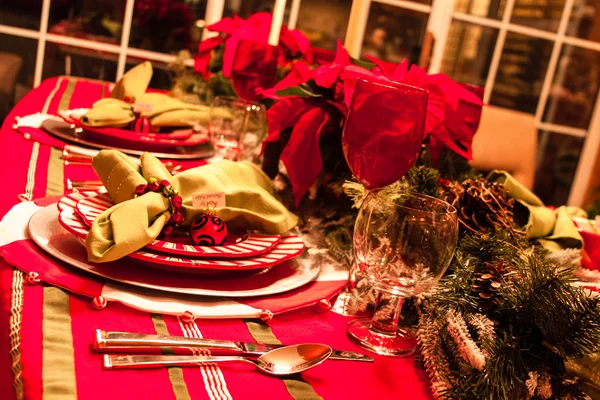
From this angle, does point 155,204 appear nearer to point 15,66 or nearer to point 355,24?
point 355,24

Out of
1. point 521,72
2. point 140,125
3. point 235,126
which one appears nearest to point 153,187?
point 235,126

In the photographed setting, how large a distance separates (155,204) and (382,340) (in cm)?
29

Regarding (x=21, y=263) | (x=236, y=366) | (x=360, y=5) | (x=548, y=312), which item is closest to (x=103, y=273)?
(x=21, y=263)

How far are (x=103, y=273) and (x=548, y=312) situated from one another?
437mm

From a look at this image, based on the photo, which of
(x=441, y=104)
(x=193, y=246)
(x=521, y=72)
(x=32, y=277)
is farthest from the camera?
(x=521, y=72)

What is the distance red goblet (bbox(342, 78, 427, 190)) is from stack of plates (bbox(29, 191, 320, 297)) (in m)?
0.14

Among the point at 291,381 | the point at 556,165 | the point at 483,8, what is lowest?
the point at 556,165

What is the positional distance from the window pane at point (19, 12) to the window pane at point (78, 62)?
0.46ft

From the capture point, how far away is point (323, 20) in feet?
10.9

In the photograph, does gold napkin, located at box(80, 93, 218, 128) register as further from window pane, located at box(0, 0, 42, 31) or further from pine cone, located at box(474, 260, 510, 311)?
window pane, located at box(0, 0, 42, 31)

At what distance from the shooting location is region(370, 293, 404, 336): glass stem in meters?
0.72

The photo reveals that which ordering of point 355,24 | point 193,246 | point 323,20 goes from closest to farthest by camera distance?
point 193,246 → point 355,24 → point 323,20

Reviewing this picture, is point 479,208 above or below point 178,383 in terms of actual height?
above

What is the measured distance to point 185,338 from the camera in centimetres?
60
